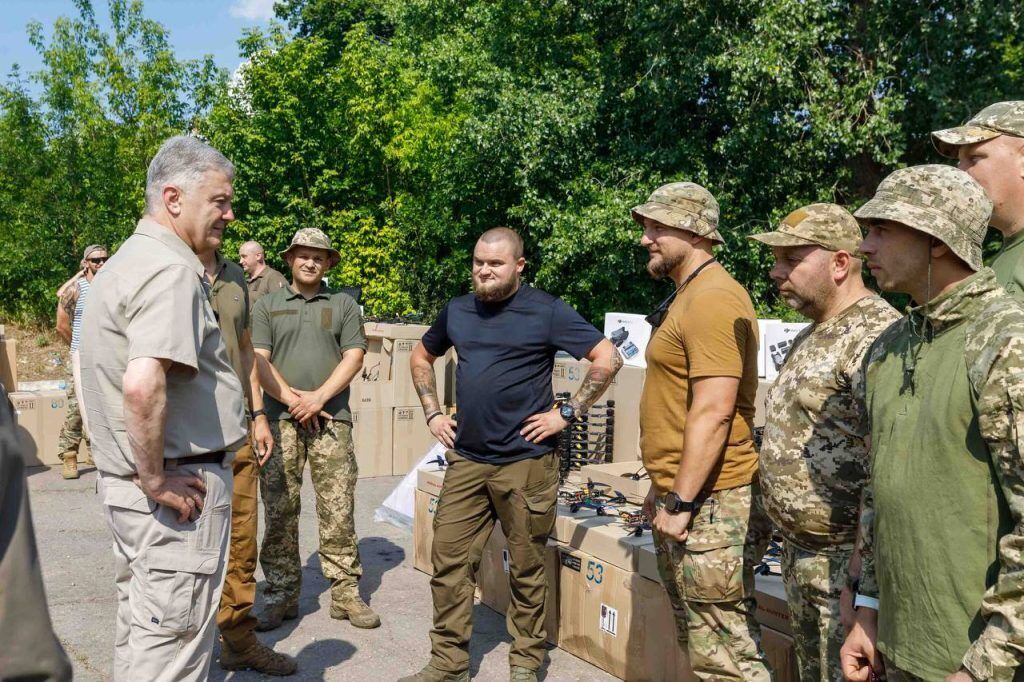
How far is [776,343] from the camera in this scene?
7.16 m

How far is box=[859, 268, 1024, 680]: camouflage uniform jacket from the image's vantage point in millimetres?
1991

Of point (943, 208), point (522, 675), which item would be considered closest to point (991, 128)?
point (943, 208)

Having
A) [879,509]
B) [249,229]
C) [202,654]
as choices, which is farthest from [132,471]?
[249,229]

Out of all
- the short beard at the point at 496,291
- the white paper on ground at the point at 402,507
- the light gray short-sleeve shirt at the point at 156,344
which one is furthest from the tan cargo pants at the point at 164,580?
the white paper on ground at the point at 402,507

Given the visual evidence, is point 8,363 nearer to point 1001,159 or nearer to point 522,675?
point 522,675

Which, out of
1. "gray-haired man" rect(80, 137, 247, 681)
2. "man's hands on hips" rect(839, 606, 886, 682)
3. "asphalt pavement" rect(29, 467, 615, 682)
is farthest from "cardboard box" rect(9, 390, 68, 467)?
"man's hands on hips" rect(839, 606, 886, 682)

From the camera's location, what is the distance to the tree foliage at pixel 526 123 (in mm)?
13180

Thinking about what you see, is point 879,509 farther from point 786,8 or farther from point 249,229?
point 249,229

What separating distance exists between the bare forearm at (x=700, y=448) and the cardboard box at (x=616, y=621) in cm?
101

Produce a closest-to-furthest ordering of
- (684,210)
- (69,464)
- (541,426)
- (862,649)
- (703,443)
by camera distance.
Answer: (862,649) < (703,443) < (684,210) < (541,426) < (69,464)

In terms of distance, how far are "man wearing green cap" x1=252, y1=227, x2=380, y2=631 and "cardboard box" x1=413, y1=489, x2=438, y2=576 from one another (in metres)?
0.82

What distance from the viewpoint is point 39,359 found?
65.3 ft

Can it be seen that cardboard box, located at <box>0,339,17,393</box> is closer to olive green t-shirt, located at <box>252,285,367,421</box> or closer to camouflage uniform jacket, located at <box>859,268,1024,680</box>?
olive green t-shirt, located at <box>252,285,367,421</box>

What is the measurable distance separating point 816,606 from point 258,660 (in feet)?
9.23
